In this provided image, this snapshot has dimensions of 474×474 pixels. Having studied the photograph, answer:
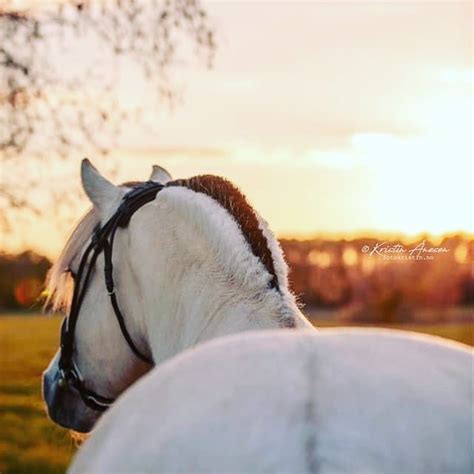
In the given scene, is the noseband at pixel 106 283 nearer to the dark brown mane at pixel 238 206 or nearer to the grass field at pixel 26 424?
the dark brown mane at pixel 238 206

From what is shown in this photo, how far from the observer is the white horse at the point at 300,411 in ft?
4.08

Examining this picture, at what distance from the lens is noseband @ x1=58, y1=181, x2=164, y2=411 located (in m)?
3.29

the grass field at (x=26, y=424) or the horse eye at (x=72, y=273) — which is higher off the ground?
the horse eye at (x=72, y=273)

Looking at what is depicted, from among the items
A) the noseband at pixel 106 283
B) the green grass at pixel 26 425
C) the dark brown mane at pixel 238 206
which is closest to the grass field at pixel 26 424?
the green grass at pixel 26 425

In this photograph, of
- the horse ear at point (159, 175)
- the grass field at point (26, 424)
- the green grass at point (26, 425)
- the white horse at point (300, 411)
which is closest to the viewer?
the white horse at point (300, 411)

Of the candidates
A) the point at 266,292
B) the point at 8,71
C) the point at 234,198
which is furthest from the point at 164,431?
the point at 8,71

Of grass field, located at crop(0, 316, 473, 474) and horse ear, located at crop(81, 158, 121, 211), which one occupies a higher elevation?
horse ear, located at crop(81, 158, 121, 211)

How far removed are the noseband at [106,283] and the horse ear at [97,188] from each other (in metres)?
0.10

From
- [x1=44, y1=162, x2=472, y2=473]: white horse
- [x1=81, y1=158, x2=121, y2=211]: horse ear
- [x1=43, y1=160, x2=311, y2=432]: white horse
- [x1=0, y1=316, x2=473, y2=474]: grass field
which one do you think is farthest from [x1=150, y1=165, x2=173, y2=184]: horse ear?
[x1=44, y1=162, x2=472, y2=473]: white horse

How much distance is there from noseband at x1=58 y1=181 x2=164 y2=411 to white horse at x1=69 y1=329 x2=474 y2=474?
188 cm

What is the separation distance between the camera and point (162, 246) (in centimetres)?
312

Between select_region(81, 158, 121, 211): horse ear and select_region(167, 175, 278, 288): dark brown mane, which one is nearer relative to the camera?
select_region(167, 175, 278, 288): dark brown mane

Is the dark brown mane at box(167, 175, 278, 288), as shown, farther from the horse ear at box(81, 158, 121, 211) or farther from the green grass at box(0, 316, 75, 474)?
the green grass at box(0, 316, 75, 474)

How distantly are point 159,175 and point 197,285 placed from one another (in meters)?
0.78
